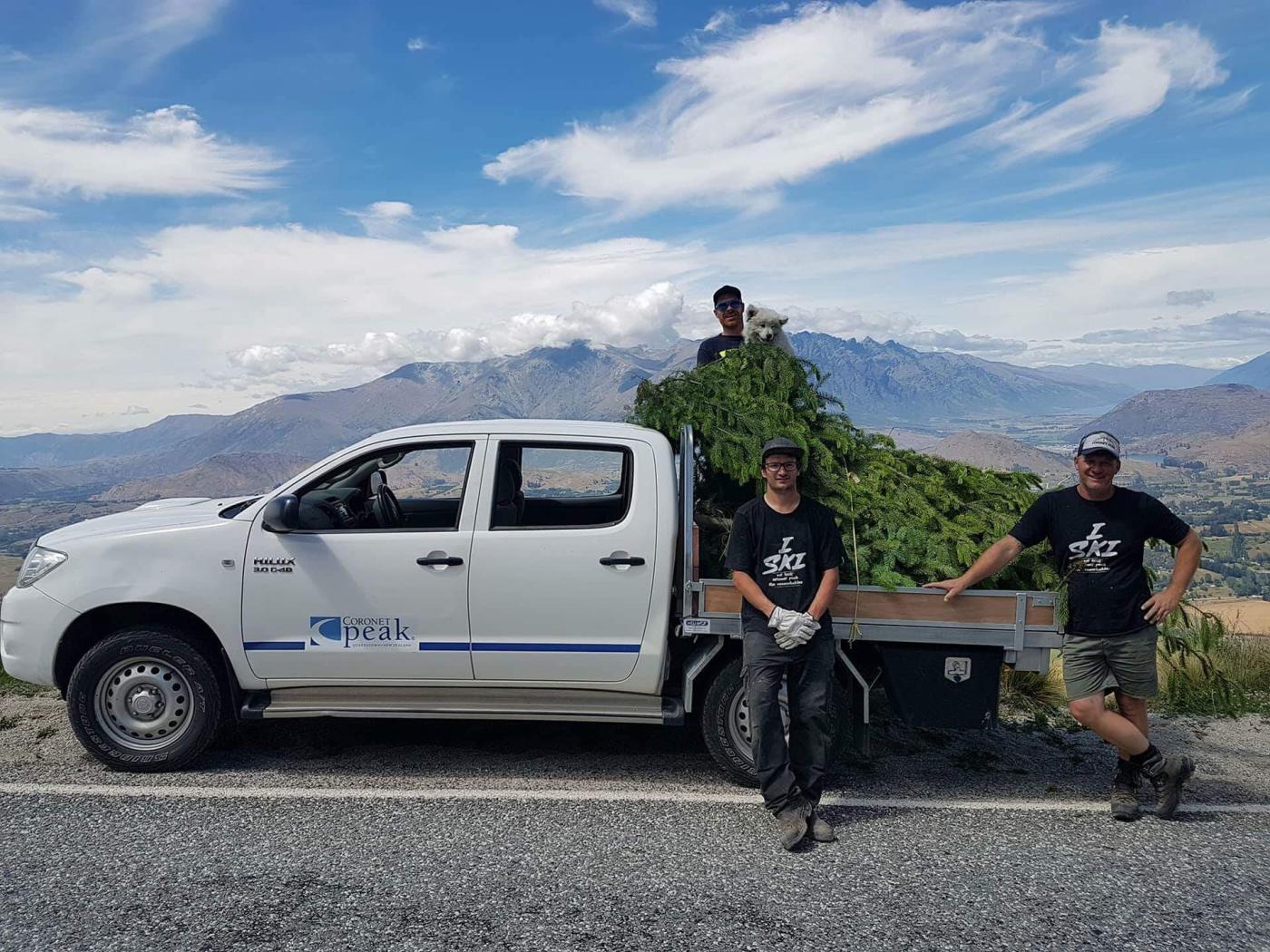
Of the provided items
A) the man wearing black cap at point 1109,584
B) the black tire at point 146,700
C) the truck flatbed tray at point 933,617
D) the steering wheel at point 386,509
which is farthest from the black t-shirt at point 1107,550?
the black tire at point 146,700

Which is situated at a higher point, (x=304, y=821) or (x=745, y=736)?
(x=745, y=736)

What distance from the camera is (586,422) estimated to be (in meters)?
5.57

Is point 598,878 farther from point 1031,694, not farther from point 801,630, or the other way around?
point 1031,694

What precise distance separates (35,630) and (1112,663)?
5910 mm

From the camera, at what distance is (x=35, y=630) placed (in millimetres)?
5066

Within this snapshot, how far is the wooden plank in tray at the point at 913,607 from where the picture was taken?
466 centimetres

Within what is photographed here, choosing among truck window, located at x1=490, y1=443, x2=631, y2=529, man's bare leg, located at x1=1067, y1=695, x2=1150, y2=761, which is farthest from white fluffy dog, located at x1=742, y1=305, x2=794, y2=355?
man's bare leg, located at x1=1067, y1=695, x2=1150, y2=761

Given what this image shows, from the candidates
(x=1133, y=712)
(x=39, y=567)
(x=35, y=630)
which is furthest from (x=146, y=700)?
(x=1133, y=712)

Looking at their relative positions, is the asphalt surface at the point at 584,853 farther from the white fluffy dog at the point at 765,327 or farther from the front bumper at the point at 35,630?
the white fluffy dog at the point at 765,327

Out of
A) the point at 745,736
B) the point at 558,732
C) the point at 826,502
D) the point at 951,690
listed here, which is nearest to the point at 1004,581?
the point at 951,690

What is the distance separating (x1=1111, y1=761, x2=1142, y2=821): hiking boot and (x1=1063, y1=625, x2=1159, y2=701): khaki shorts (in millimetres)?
428

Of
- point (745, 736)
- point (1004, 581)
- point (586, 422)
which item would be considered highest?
point (586, 422)

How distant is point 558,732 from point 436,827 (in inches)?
62.9

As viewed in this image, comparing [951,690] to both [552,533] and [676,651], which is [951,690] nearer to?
[676,651]
